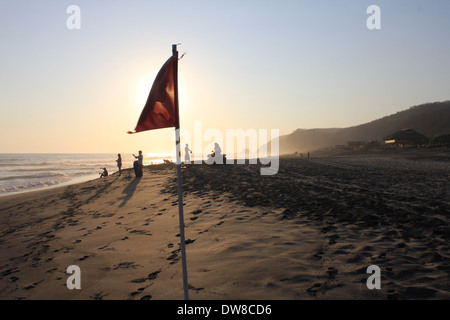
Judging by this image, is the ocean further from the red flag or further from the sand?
the red flag

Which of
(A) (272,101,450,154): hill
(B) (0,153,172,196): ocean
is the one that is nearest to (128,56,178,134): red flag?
(B) (0,153,172,196): ocean

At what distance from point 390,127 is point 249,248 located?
438ft

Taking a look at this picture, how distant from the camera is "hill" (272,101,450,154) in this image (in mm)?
94062

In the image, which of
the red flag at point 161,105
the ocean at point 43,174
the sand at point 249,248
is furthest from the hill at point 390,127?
the red flag at point 161,105

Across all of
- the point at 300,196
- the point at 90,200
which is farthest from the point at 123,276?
the point at 90,200

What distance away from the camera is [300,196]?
32.5ft

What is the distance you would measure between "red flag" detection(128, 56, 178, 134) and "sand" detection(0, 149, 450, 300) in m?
2.43

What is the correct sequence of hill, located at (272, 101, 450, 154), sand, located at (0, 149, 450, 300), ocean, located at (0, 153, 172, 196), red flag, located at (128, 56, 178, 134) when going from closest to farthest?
red flag, located at (128, 56, 178, 134), sand, located at (0, 149, 450, 300), ocean, located at (0, 153, 172, 196), hill, located at (272, 101, 450, 154)

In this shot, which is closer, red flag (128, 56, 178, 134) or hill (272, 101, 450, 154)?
red flag (128, 56, 178, 134)

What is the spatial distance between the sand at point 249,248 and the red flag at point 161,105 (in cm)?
243

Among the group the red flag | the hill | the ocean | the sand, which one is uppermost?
the hill

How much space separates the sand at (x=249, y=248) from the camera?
3.93 m

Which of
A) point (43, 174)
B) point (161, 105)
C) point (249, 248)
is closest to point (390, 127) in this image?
point (43, 174)
